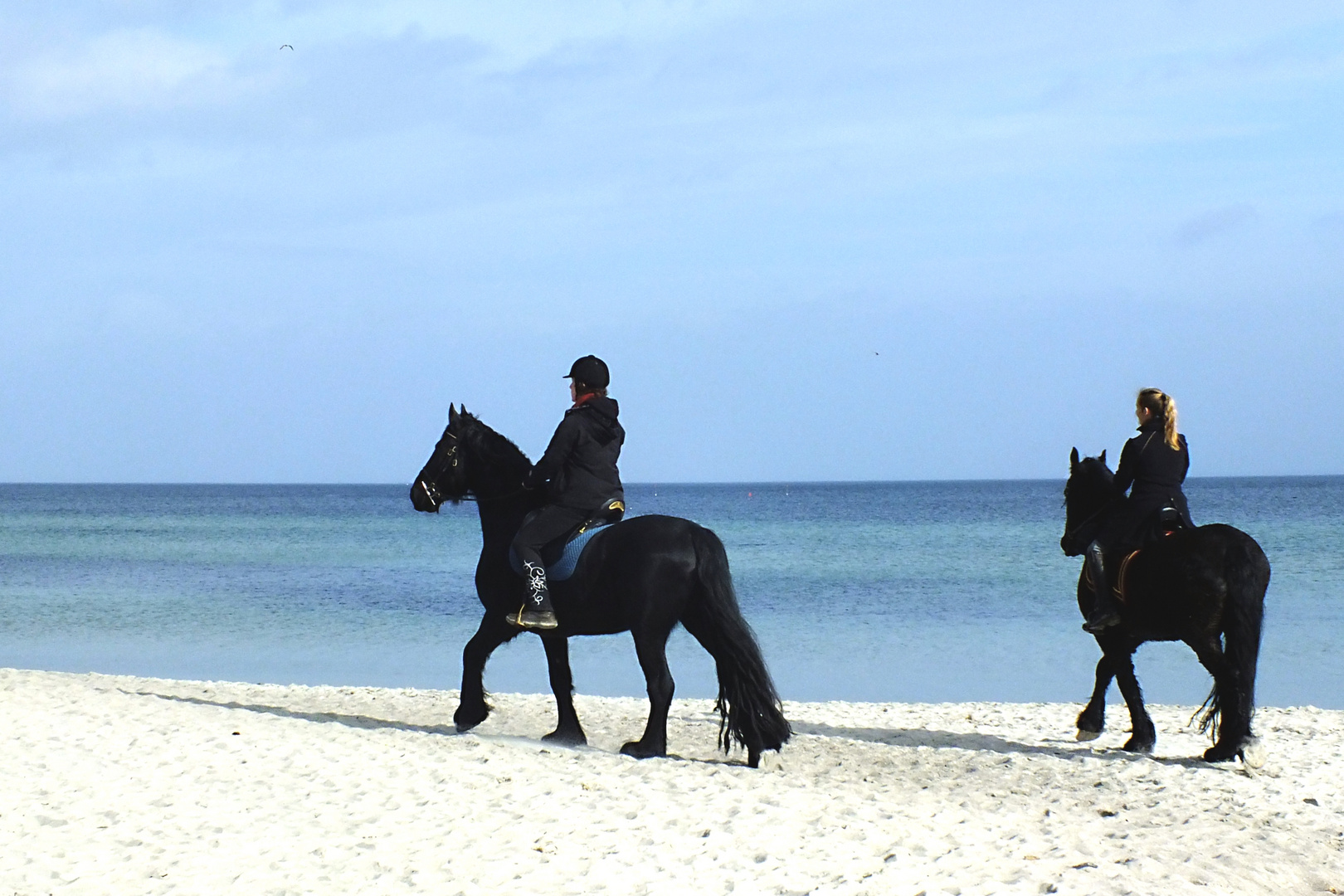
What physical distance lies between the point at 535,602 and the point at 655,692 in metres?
0.89

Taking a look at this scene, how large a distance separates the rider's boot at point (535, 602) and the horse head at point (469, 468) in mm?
630

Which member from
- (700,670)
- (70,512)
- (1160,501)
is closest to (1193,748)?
(1160,501)

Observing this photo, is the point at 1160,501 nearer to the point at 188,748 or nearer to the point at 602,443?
the point at 602,443

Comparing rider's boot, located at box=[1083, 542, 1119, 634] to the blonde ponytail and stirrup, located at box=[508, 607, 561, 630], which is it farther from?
stirrup, located at box=[508, 607, 561, 630]

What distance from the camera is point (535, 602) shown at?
309 inches

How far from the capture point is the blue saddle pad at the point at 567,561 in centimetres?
788

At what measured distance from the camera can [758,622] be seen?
20297mm

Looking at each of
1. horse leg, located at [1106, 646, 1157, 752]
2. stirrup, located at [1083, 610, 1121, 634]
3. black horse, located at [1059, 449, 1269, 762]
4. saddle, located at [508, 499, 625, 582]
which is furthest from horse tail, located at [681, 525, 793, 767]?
horse leg, located at [1106, 646, 1157, 752]

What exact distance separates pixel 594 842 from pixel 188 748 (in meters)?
2.79

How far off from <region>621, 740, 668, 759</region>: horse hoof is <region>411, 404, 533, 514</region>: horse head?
5.76 feet

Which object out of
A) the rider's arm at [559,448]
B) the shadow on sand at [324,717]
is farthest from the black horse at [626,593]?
the shadow on sand at [324,717]

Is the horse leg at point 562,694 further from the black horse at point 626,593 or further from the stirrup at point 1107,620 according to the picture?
the stirrup at point 1107,620

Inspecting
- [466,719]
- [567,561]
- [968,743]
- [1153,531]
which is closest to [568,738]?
[466,719]

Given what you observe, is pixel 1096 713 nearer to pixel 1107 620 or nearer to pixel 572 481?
pixel 1107 620
